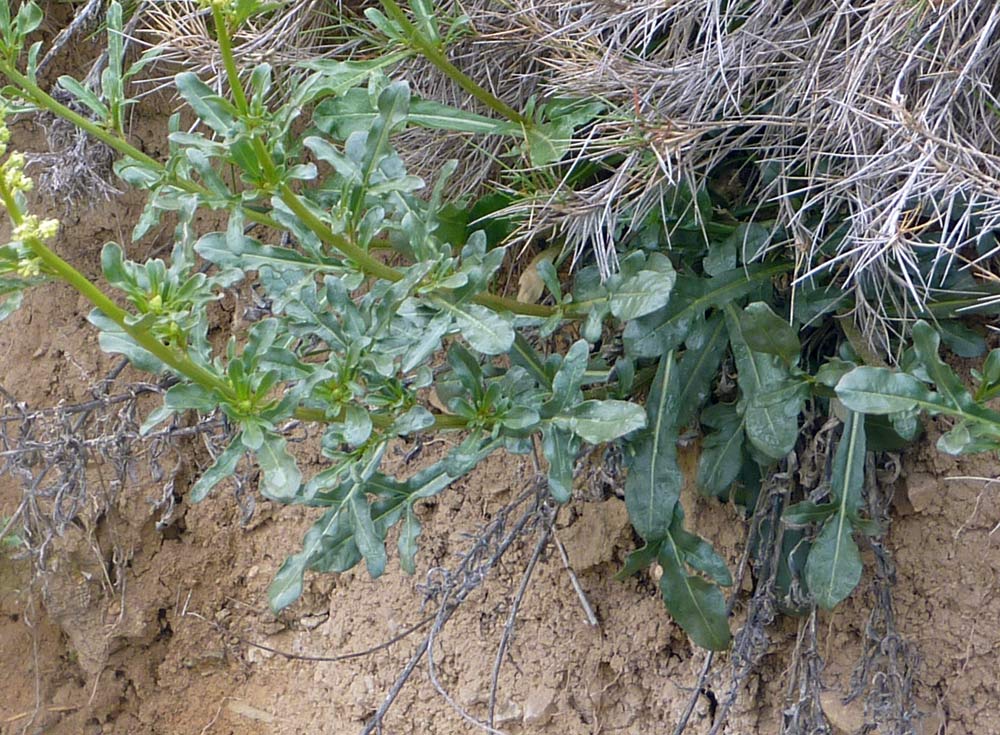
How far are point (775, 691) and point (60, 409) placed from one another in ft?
5.08

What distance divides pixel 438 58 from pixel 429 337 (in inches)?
21.0

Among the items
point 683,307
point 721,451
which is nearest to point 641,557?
point 721,451

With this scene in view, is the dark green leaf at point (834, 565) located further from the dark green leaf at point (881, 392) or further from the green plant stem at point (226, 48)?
the green plant stem at point (226, 48)

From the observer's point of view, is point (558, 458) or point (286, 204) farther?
point (558, 458)

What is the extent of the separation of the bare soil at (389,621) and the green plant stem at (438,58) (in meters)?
0.74

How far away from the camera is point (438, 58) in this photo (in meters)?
1.84

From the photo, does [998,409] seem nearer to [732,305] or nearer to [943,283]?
[943,283]

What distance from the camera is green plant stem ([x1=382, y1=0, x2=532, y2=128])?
69.4 inches

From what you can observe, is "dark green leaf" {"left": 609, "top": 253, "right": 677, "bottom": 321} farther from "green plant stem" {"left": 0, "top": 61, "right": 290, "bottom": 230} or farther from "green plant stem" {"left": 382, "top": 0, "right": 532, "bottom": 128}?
"green plant stem" {"left": 0, "top": 61, "right": 290, "bottom": 230}

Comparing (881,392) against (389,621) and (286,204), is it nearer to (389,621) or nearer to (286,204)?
(286,204)

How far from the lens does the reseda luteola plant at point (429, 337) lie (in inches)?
58.5

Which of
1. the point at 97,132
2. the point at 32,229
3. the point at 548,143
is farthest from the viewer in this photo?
the point at 548,143

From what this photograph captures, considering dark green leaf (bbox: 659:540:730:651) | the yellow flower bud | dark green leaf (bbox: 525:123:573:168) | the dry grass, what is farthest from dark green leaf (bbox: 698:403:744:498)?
the yellow flower bud

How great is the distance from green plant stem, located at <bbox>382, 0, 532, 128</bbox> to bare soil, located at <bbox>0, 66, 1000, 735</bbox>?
0.74 metres
